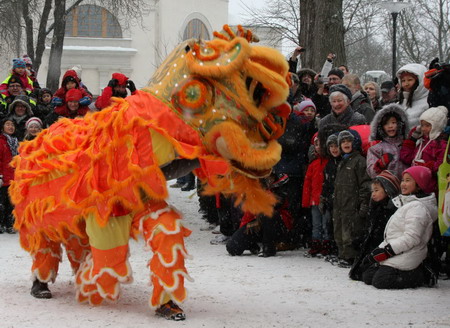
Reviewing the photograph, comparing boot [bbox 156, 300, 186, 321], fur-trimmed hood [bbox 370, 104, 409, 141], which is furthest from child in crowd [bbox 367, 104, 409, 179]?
boot [bbox 156, 300, 186, 321]

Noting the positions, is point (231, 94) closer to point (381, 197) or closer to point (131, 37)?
point (381, 197)

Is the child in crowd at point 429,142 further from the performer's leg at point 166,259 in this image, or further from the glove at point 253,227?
the performer's leg at point 166,259

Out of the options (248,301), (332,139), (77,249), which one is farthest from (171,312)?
(332,139)

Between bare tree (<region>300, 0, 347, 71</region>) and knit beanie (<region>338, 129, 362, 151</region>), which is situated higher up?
bare tree (<region>300, 0, 347, 71</region>)

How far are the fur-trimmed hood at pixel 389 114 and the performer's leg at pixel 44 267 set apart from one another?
335cm

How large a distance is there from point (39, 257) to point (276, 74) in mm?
2412

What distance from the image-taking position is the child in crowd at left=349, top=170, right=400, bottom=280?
6703 millimetres

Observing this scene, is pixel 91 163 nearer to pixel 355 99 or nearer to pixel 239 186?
pixel 239 186

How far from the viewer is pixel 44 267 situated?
5.66 meters

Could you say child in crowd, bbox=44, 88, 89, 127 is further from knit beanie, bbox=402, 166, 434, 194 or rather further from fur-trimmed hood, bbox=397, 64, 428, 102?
knit beanie, bbox=402, 166, 434, 194

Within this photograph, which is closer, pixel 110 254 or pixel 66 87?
pixel 110 254

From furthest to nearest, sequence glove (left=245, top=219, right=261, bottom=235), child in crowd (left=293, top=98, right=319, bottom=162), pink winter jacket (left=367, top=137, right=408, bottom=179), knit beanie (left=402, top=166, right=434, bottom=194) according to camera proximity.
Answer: child in crowd (left=293, top=98, right=319, bottom=162) < glove (left=245, top=219, right=261, bottom=235) < pink winter jacket (left=367, top=137, right=408, bottom=179) < knit beanie (left=402, top=166, right=434, bottom=194)

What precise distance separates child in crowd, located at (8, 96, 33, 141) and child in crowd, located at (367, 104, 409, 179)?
5.20 m

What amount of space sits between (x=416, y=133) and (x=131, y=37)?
26012 millimetres
